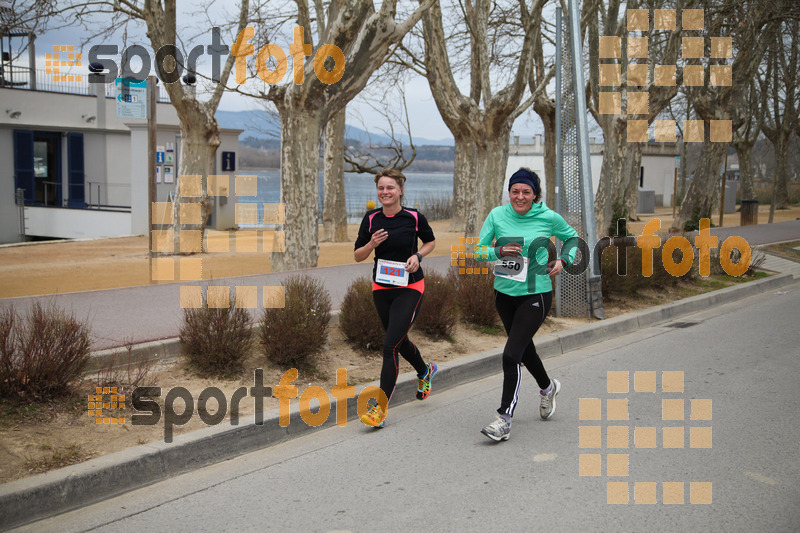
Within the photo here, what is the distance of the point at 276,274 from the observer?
14.2 metres

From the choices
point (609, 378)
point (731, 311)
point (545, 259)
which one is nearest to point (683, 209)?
point (731, 311)

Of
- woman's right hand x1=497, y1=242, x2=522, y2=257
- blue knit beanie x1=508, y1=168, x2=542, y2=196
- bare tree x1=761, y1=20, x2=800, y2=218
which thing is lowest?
woman's right hand x1=497, y1=242, x2=522, y2=257

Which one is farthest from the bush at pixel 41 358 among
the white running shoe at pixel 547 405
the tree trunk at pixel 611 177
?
the tree trunk at pixel 611 177

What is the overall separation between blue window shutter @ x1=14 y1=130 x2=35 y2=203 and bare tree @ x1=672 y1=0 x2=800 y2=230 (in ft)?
82.0

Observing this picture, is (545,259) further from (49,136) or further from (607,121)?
(49,136)

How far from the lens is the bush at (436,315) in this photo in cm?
907

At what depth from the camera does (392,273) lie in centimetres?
647

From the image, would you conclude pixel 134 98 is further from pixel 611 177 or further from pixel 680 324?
pixel 611 177

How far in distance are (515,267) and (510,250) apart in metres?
0.15

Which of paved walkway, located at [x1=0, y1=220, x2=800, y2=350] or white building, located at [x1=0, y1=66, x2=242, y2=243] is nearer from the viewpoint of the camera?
paved walkway, located at [x1=0, y1=220, x2=800, y2=350]

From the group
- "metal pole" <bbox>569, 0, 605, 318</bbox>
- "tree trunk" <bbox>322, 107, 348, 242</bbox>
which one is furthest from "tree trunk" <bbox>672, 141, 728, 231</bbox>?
"metal pole" <bbox>569, 0, 605, 318</bbox>

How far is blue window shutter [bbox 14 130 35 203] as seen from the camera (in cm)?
3188

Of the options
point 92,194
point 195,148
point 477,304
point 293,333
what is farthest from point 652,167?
point 293,333

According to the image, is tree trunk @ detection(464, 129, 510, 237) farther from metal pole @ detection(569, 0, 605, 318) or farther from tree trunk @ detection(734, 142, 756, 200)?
tree trunk @ detection(734, 142, 756, 200)
